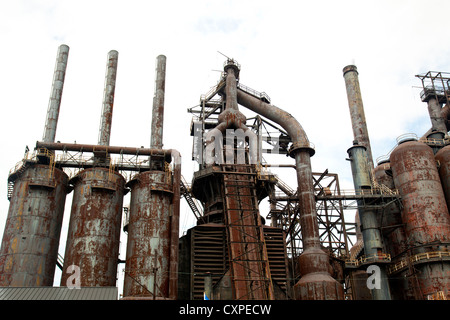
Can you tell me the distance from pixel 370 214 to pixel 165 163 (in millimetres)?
17422

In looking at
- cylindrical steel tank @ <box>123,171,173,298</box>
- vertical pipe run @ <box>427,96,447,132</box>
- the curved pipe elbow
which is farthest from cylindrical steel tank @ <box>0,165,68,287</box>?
vertical pipe run @ <box>427,96,447,132</box>

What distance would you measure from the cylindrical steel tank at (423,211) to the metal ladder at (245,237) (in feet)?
38.9

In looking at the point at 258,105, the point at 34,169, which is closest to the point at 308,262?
the point at 258,105

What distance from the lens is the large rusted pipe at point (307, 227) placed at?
26891 mm

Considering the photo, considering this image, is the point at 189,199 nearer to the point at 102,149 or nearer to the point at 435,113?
the point at 102,149

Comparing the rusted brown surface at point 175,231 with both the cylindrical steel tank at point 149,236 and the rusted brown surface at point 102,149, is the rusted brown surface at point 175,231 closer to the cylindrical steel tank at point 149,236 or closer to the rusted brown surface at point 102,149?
the cylindrical steel tank at point 149,236

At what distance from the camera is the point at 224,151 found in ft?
117

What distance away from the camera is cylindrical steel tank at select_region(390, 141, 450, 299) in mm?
28875

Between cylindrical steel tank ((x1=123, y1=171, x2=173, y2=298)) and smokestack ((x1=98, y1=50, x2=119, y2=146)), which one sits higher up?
smokestack ((x1=98, y1=50, x2=119, y2=146))

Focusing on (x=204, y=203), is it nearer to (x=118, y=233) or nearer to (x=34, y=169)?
(x=118, y=233)

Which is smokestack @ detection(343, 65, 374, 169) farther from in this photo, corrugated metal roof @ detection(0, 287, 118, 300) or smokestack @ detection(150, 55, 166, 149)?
corrugated metal roof @ detection(0, 287, 118, 300)

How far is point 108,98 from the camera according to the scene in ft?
124

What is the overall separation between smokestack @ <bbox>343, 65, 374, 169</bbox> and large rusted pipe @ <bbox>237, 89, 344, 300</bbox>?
1164cm

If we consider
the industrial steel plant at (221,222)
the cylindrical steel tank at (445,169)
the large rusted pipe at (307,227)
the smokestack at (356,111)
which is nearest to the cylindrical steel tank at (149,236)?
the industrial steel plant at (221,222)
